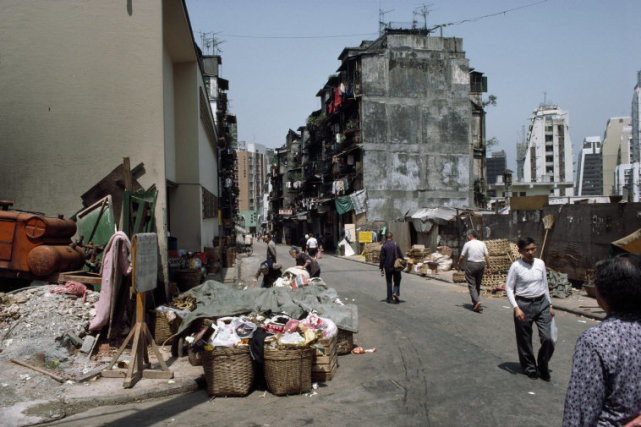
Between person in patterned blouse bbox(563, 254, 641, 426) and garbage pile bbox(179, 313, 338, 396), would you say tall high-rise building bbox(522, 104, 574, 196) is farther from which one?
person in patterned blouse bbox(563, 254, 641, 426)

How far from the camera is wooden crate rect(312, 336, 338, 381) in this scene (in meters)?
6.28

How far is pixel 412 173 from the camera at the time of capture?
130ft

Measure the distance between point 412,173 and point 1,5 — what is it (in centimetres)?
3315

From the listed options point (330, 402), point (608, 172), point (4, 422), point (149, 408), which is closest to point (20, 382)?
point (4, 422)

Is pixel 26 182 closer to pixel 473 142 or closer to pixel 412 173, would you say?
pixel 412 173

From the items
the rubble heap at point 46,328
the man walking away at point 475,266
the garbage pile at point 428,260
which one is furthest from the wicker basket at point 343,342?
the garbage pile at point 428,260

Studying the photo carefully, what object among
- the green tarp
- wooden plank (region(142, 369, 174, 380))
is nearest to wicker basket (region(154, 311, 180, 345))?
the green tarp

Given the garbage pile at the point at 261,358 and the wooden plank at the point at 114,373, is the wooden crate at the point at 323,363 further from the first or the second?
the wooden plank at the point at 114,373

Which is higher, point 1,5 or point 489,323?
point 1,5

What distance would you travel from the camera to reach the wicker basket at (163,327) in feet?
26.4

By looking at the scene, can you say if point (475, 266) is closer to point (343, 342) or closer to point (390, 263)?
point (390, 263)

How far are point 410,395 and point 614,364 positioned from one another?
3.64 metres

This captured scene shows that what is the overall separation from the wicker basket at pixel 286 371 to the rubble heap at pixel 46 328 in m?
2.87

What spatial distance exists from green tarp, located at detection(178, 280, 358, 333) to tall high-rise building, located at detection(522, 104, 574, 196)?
119524 millimetres
